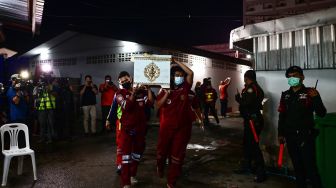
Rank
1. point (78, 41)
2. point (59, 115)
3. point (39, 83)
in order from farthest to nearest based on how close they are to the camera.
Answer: point (78, 41) → point (59, 115) → point (39, 83)

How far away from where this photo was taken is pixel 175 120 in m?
4.33

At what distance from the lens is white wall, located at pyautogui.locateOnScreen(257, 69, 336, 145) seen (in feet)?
16.1

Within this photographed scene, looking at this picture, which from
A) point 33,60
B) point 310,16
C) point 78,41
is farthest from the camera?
Answer: point 33,60

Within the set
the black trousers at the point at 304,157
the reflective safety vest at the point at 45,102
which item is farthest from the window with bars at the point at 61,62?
the black trousers at the point at 304,157

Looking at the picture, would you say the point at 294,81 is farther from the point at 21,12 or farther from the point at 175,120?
the point at 21,12

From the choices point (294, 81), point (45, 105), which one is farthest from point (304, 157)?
point (45, 105)

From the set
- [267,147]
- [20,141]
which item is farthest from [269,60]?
[20,141]

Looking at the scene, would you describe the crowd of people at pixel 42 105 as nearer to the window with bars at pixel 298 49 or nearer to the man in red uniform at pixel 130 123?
the man in red uniform at pixel 130 123

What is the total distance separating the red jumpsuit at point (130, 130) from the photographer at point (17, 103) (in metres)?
4.07

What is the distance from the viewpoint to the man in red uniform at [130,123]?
4395mm

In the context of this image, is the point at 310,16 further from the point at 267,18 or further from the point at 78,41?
the point at 78,41

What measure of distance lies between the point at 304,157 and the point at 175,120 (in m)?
1.91

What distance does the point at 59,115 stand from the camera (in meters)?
9.11

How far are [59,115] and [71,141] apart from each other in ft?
3.44
